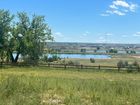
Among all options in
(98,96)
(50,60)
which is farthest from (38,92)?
(50,60)

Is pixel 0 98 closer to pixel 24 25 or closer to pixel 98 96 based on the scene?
pixel 98 96

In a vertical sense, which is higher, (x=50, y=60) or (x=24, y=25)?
(x=24, y=25)

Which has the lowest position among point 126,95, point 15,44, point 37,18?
point 126,95

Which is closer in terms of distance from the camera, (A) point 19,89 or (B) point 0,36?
(A) point 19,89

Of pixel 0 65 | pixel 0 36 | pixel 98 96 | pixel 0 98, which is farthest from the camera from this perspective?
pixel 0 36

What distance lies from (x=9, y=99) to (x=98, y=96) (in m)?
3.56

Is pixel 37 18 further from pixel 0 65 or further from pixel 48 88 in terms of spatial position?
pixel 48 88

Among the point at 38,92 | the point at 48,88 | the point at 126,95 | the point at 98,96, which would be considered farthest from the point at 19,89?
the point at 126,95

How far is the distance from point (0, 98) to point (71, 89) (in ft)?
14.2

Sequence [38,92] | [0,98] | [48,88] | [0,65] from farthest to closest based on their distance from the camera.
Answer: [0,65] < [48,88] < [38,92] < [0,98]

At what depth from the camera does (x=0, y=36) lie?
2411 inches

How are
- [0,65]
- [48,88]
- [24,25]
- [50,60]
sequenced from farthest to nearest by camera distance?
[50,60] → [24,25] → [0,65] → [48,88]

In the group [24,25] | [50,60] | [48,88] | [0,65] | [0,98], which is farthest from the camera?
[50,60]

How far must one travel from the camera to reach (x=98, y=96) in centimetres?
1473
